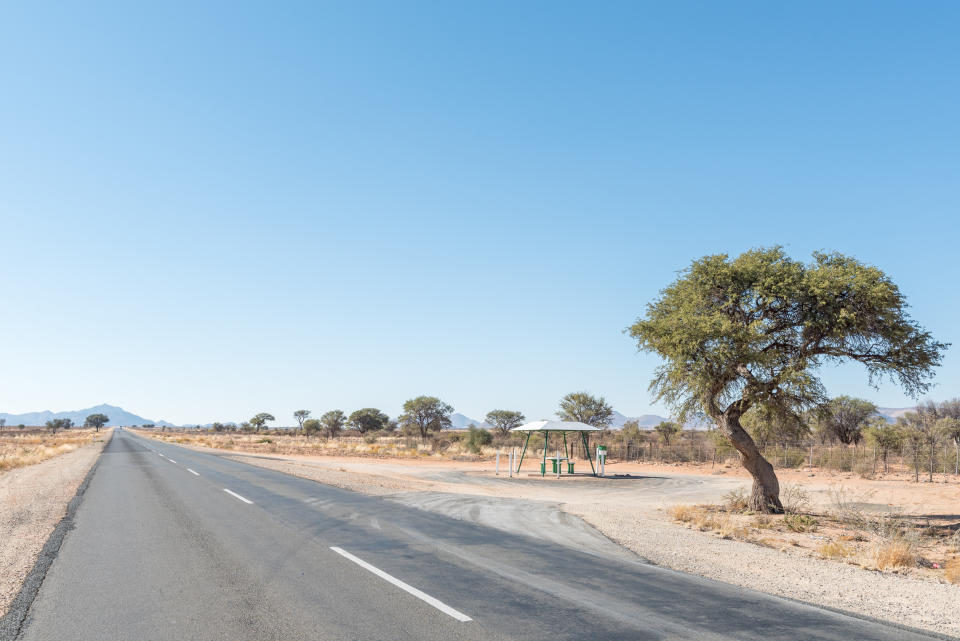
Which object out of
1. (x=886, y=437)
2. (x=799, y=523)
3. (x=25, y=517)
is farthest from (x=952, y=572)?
(x=886, y=437)

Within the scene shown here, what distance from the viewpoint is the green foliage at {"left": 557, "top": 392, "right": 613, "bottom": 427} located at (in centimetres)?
7338

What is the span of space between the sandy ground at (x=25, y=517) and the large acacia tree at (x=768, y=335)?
14387mm

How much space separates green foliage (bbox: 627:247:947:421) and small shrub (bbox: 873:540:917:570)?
554 centimetres

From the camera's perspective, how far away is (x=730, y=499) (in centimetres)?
1862

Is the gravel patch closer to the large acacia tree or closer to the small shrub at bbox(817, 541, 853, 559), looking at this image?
the small shrub at bbox(817, 541, 853, 559)

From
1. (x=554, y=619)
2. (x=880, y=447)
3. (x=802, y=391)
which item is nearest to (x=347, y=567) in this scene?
(x=554, y=619)

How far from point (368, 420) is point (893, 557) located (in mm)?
105510

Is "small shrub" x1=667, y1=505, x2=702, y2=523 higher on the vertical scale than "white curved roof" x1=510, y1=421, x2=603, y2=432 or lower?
lower

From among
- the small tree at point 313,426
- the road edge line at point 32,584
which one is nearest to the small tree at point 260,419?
the small tree at point 313,426

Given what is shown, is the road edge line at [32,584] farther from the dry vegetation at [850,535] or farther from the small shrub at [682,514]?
the small shrub at [682,514]

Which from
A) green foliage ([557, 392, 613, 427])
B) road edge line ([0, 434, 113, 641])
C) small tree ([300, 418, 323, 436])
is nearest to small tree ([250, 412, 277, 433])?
small tree ([300, 418, 323, 436])

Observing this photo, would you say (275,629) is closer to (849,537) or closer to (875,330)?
(849,537)

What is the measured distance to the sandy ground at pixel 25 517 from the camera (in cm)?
801

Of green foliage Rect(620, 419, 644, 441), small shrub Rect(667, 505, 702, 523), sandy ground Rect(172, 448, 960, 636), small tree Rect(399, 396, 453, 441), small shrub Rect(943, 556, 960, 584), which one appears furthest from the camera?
small tree Rect(399, 396, 453, 441)
